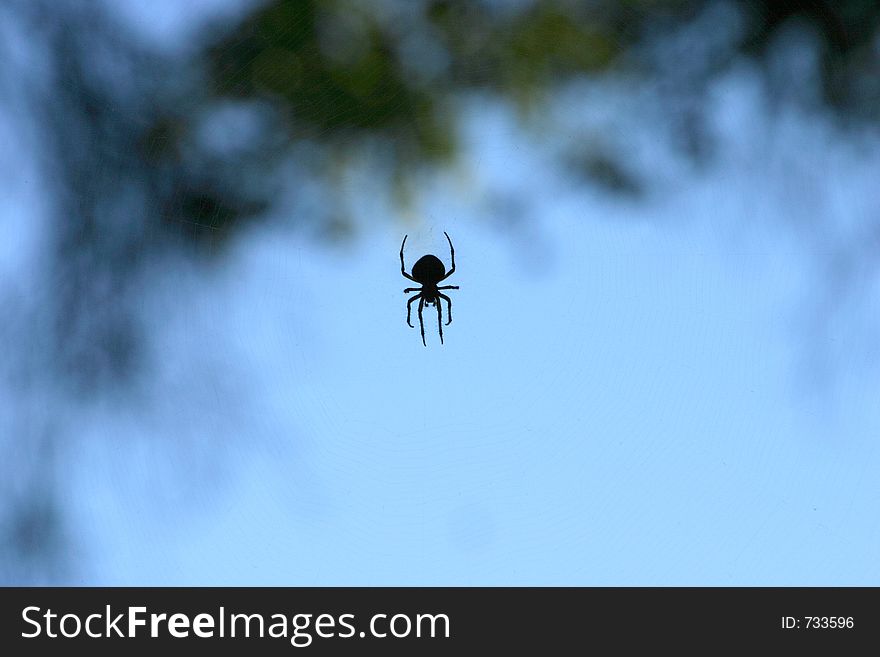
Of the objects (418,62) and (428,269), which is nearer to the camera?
(418,62)

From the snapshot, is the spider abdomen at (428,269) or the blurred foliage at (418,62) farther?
the spider abdomen at (428,269)

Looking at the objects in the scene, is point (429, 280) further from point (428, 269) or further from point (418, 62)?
point (418, 62)

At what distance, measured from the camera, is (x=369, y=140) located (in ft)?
8.81

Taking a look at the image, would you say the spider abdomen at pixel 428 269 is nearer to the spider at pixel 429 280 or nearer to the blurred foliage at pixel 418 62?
the spider at pixel 429 280

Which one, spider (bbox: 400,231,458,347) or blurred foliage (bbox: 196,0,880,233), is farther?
spider (bbox: 400,231,458,347)

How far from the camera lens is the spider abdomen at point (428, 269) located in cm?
398

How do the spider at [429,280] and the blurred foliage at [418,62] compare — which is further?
the spider at [429,280]

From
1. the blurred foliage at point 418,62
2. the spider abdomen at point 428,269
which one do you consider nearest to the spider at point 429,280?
the spider abdomen at point 428,269

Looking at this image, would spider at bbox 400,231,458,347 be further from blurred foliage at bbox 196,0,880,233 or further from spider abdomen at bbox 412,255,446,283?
blurred foliage at bbox 196,0,880,233

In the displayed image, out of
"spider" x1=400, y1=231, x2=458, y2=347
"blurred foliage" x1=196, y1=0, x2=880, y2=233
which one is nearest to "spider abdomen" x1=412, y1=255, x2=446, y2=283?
"spider" x1=400, y1=231, x2=458, y2=347

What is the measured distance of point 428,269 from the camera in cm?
400

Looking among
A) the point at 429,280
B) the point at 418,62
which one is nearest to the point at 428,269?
the point at 429,280

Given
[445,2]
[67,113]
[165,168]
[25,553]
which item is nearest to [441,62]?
→ [445,2]

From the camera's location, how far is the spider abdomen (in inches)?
157
